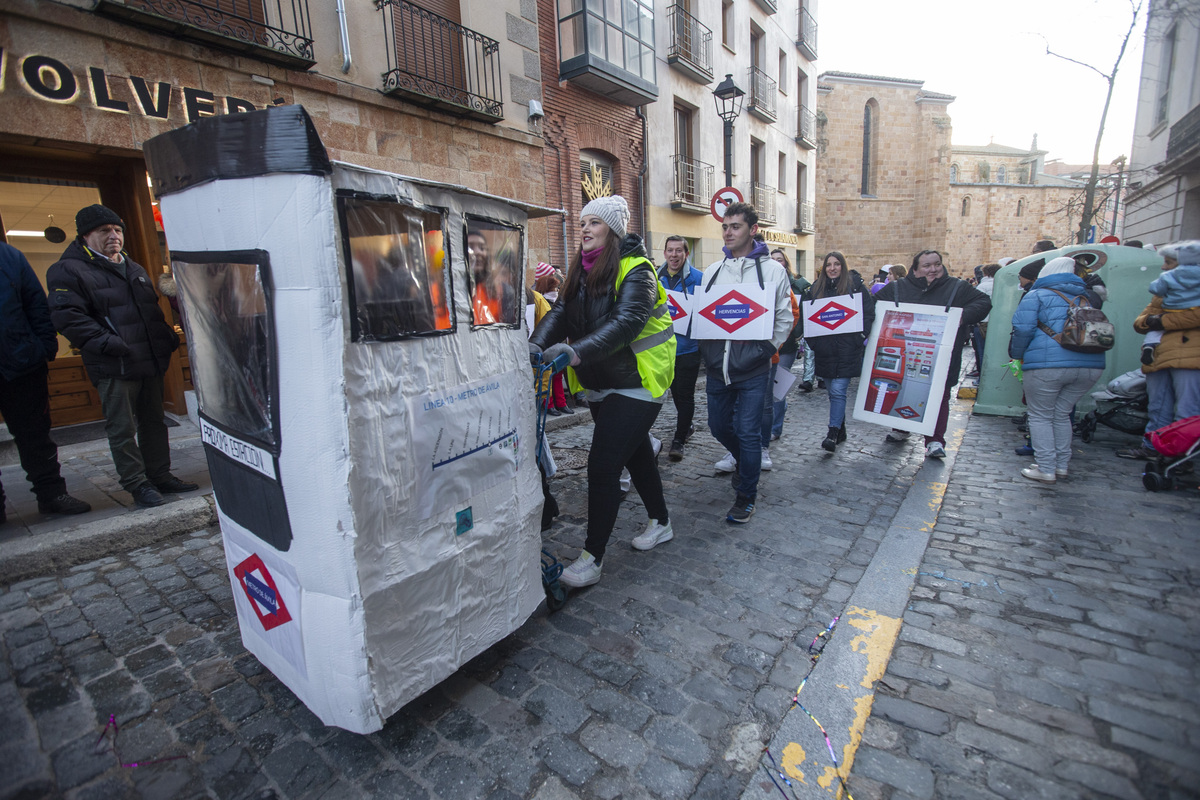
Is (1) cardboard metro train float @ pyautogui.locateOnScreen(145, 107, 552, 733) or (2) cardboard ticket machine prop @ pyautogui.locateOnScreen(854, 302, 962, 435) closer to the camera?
(1) cardboard metro train float @ pyautogui.locateOnScreen(145, 107, 552, 733)

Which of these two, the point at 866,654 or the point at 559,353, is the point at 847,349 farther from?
the point at 559,353

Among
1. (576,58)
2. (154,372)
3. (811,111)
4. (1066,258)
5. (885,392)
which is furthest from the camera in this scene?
(811,111)

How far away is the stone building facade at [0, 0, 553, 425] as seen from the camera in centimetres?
481

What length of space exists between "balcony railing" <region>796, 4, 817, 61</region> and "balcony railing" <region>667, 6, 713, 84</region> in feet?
28.0

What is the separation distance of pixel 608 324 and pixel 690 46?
14903 millimetres

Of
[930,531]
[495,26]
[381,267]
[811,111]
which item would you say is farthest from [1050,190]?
[381,267]

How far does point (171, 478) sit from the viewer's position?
4246 millimetres

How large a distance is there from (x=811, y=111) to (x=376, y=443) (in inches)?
1036

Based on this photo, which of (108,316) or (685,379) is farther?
(685,379)

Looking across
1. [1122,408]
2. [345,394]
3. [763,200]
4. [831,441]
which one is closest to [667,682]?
[345,394]

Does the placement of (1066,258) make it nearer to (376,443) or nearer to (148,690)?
(376,443)

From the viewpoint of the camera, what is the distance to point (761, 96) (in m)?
18.4

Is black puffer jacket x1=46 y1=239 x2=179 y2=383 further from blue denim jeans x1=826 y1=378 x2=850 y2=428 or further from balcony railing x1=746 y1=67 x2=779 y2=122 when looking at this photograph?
balcony railing x1=746 y1=67 x2=779 y2=122

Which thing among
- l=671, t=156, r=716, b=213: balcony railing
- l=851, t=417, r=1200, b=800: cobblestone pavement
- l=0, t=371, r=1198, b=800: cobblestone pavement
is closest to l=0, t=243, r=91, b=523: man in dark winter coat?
l=0, t=371, r=1198, b=800: cobblestone pavement
